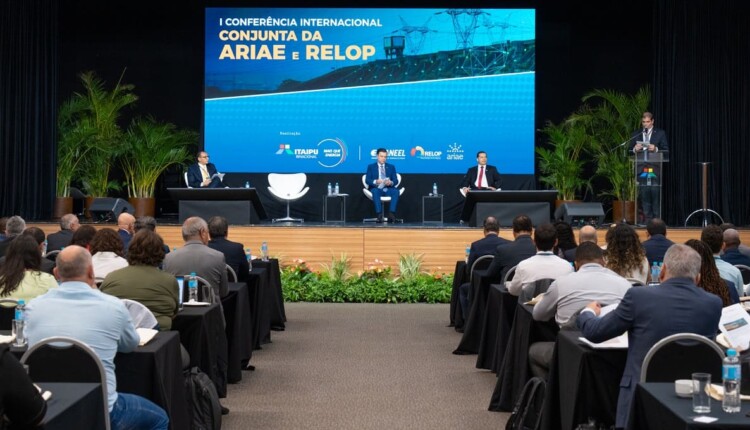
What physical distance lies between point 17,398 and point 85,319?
3.79ft

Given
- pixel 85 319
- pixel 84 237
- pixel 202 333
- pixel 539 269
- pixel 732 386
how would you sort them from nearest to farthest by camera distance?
pixel 732 386 → pixel 85 319 → pixel 202 333 → pixel 539 269 → pixel 84 237

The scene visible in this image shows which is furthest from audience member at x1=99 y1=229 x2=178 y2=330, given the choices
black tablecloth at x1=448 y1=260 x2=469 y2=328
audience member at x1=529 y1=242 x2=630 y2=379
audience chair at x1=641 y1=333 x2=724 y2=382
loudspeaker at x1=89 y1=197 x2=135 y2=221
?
loudspeaker at x1=89 y1=197 x2=135 y2=221

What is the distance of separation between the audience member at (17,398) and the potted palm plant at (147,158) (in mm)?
13075

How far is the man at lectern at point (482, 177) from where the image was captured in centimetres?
1602

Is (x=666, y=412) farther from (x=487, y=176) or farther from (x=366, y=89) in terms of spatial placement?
(x=366, y=89)

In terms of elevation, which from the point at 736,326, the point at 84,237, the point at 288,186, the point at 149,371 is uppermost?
the point at 288,186

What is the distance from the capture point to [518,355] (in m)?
6.65

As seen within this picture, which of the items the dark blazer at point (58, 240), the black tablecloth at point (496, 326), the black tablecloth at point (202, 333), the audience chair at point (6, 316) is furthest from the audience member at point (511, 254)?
the audience chair at point (6, 316)

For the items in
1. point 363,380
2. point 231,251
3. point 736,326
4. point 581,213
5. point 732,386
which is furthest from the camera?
point 581,213

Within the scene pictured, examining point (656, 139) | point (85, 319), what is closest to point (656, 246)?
point (85, 319)

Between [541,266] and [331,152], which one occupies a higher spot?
[331,152]

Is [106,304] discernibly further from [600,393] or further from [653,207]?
[653,207]

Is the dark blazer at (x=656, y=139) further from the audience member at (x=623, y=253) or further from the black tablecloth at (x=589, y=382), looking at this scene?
the black tablecloth at (x=589, y=382)

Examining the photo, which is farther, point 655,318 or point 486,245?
point 486,245
